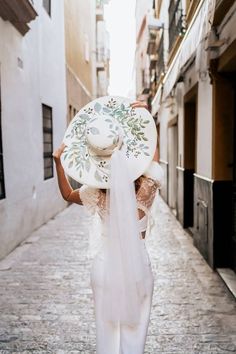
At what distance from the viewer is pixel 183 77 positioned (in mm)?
7418

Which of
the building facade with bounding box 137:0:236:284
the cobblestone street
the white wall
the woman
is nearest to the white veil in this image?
→ the woman

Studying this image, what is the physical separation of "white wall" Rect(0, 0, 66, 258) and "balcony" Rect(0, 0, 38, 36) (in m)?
0.10

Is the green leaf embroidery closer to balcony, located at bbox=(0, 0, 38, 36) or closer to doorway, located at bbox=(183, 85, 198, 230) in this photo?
balcony, located at bbox=(0, 0, 38, 36)

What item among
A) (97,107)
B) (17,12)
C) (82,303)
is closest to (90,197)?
(97,107)

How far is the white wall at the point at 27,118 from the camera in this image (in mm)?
6062

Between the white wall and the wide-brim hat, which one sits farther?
the white wall

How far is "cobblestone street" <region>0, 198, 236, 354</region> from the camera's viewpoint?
3258mm

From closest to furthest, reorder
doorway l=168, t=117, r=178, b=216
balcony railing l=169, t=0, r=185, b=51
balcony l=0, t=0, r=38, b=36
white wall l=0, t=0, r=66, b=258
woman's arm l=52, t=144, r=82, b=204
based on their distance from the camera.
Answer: woman's arm l=52, t=144, r=82, b=204 < balcony l=0, t=0, r=38, b=36 < white wall l=0, t=0, r=66, b=258 < balcony railing l=169, t=0, r=185, b=51 < doorway l=168, t=117, r=178, b=216

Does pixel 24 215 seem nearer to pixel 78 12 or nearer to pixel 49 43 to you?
pixel 49 43

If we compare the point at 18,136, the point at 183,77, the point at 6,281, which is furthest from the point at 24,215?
the point at 183,77

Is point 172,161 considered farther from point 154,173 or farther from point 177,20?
point 154,173

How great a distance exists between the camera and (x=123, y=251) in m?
2.27

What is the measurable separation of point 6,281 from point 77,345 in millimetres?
1907

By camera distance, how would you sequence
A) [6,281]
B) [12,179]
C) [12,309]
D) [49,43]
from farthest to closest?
[49,43] < [12,179] < [6,281] < [12,309]
